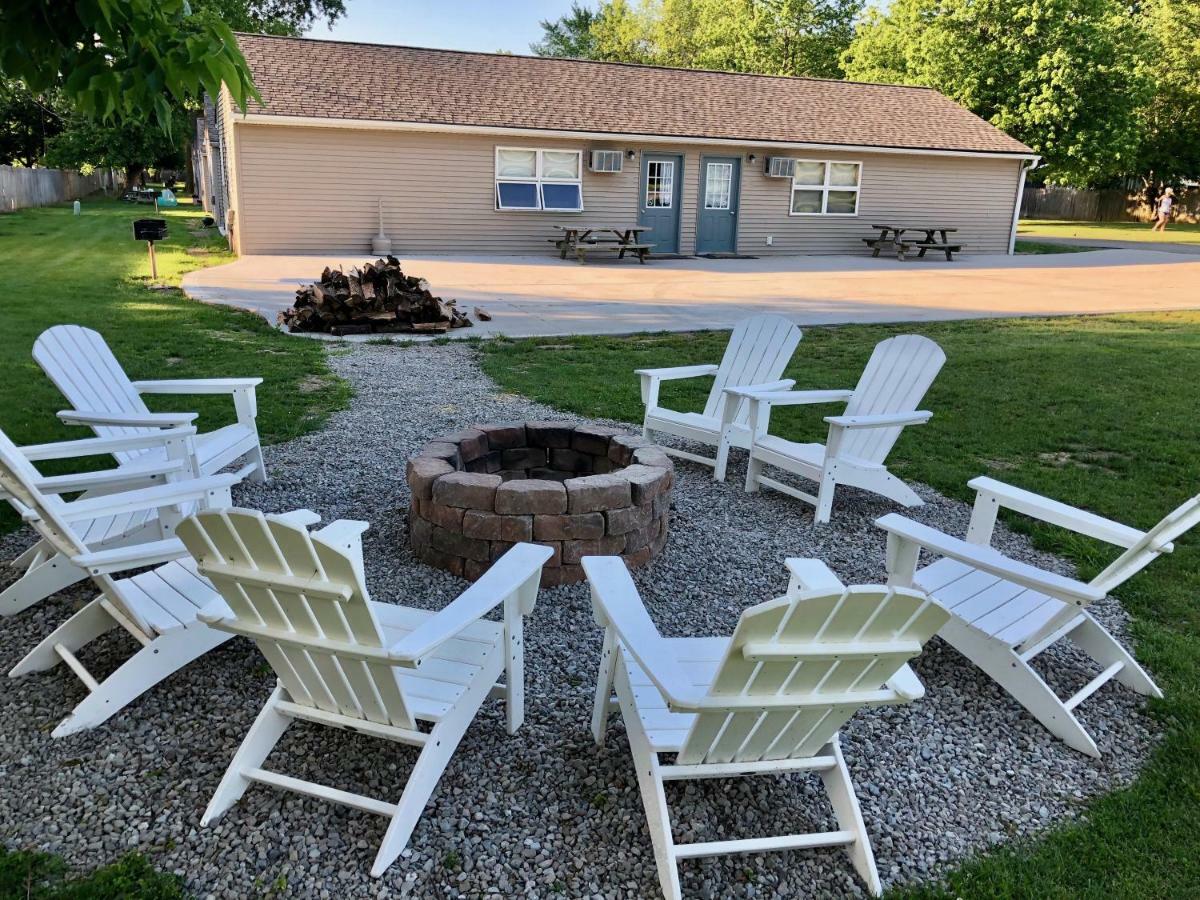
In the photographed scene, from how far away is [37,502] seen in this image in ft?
8.51

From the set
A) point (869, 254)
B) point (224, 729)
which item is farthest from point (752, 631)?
point (869, 254)

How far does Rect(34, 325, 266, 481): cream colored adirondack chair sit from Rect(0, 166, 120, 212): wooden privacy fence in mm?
26144

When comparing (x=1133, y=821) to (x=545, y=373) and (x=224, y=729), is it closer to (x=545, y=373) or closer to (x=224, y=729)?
(x=224, y=729)

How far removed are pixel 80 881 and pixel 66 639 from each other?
43.0 inches

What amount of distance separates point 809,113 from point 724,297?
30.4 ft

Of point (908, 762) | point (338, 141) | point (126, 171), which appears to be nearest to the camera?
point (908, 762)

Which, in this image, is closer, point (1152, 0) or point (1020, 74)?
point (1020, 74)

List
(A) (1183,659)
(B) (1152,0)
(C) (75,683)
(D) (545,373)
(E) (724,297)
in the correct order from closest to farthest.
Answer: (C) (75,683)
(A) (1183,659)
(D) (545,373)
(E) (724,297)
(B) (1152,0)

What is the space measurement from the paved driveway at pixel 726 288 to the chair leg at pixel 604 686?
7.24 metres

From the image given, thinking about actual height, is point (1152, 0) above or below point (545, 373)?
above

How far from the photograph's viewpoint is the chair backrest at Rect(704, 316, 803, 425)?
5391mm

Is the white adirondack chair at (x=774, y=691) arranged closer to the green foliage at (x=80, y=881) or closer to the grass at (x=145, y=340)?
the green foliage at (x=80, y=881)

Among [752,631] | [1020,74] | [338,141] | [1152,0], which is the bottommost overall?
[752,631]

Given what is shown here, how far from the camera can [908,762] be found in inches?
105
